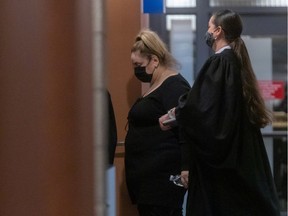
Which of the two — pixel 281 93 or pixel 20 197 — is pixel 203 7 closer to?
pixel 281 93

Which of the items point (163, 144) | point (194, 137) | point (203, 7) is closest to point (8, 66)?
point (194, 137)

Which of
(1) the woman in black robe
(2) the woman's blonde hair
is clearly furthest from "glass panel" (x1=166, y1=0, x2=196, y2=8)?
(1) the woman in black robe

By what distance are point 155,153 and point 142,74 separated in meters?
0.58

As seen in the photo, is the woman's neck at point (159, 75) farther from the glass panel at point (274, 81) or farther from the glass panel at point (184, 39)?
the glass panel at point (274, 81)

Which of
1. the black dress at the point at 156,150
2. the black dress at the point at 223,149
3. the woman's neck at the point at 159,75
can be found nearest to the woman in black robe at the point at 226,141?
the black dress at the point at 223,149

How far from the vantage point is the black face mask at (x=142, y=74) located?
440cm

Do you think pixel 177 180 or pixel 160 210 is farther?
pixel 160 210

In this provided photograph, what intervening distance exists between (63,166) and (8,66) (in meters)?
0.42

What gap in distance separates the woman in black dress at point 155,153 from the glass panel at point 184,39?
6.41ft

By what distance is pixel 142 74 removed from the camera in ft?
14.5

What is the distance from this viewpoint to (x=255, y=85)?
3.61m

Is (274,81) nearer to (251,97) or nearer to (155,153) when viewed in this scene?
(155,153)

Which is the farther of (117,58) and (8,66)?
(117,58)

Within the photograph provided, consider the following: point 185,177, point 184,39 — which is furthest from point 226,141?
point 184,39
